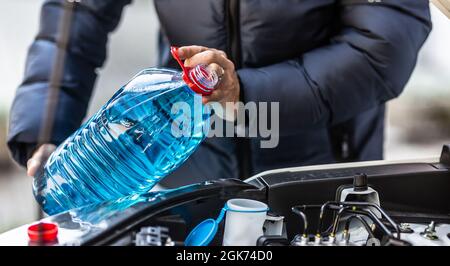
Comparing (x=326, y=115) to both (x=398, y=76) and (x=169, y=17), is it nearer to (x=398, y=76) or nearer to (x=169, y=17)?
(x=398, y=76)

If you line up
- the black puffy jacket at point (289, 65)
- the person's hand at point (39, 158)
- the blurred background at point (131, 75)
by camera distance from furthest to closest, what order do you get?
the blurred background at point (131, 75), the black puffy jacket at point (289, 65), the person's hand at point (39, 158)

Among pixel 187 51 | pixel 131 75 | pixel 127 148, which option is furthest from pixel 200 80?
pixel 131 75

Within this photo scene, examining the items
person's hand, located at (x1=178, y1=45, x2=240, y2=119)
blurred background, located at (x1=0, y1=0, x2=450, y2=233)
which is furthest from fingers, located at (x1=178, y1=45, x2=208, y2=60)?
blurred background, located at (x1=0, y1=0, x2=450, y2=233)

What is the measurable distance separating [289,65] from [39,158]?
60 cm

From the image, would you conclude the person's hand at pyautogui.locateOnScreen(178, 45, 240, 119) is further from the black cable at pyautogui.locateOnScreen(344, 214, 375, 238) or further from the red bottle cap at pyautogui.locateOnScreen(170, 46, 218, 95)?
the black cable at pyautogui.locateOnScreen(344, 214, 375, 238)

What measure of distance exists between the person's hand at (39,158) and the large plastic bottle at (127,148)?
0.08m

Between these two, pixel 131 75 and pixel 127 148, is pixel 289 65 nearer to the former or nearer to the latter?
pixel 127 148

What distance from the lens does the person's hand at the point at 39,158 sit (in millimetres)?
930

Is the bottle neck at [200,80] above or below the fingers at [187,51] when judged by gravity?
below

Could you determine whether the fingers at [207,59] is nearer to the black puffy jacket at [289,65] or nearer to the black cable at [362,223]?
the black puffy jacket at [289,65]

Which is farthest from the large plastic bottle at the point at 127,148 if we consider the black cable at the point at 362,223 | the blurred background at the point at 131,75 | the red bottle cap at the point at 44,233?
the blurred background at the point at 131,75

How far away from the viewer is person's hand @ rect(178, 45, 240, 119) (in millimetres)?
753

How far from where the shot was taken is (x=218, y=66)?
0.80 meters
